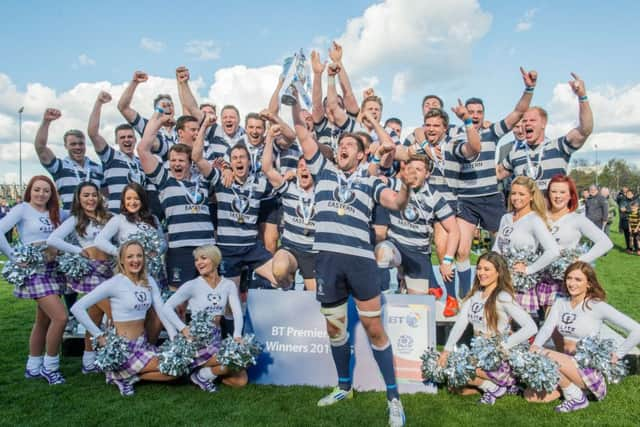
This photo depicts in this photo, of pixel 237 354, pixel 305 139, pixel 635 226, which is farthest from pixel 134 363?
pixel 635 226

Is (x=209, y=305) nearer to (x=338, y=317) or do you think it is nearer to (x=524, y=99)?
(x=338, y=317)

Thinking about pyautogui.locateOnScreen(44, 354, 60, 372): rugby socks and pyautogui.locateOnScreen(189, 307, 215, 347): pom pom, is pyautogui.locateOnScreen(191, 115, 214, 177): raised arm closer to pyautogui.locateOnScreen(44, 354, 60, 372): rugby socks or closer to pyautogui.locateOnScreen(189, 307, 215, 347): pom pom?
pyautogui.locateOnScreen(189, 307, 215, 347): pom pom

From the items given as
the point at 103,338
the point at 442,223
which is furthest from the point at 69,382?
the point at 442,223

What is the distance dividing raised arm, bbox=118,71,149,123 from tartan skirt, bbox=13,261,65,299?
2.23 metres

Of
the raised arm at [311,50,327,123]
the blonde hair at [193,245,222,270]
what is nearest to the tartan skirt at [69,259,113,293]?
the blonde hair at [193,245,222,270]

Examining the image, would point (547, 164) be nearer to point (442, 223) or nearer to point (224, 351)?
point (442, 223)

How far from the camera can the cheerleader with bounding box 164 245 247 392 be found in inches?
194

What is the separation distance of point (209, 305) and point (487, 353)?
276 cm

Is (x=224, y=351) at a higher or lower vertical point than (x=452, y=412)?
higher

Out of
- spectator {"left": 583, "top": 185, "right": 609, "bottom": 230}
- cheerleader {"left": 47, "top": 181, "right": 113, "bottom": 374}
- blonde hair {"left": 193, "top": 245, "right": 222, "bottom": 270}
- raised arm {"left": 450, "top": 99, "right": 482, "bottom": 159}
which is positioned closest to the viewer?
blonde hair {"left": 193, "top": 245, "right": 222, "bottom": 270}

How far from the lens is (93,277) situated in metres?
5.40

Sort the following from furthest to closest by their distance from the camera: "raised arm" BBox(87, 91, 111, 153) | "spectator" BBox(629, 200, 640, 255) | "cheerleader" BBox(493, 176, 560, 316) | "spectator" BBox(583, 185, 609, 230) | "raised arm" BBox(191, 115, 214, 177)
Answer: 1. "spectator" BBox(629, 200, 640, 255)
2. "spectator" BBox(583, 185, 609, 230)
3. "raised arm" BBox(87, 91, 111, 153)
4. "raised arm" BBox(191, 115, 214, 177)
5. "cheerleader" BBox(493, 176, 560, 316)

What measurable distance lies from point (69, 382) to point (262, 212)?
2974mm

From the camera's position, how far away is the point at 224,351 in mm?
4754
